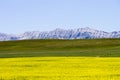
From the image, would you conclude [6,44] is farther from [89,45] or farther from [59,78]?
[59,78]

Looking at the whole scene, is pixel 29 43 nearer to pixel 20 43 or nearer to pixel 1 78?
pixel 20 43

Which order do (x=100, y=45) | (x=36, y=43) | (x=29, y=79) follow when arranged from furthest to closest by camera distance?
1. (x=36, y=43)
2. (x=100, y=45)
3. (x=29, y=79)

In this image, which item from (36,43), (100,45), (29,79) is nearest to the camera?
(29,79)

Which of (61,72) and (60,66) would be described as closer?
(61,72)

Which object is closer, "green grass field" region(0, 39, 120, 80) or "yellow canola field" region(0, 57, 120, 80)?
"yellow canola field" region(0, 57, 120, 80)

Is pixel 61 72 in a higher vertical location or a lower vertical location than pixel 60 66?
higher

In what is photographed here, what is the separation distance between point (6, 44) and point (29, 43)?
7.30 m

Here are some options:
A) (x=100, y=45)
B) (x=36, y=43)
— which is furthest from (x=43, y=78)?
(x=36, y=43)

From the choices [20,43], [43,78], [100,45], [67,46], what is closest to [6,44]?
[20,43]

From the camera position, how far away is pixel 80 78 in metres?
28.5

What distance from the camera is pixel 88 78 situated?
28344 millimetres

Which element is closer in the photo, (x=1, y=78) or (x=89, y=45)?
(x=1, y=78)

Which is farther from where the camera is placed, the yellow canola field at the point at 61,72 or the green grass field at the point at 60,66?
the green grass field at the point at 60,66

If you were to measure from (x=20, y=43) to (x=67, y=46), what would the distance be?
810 inches
